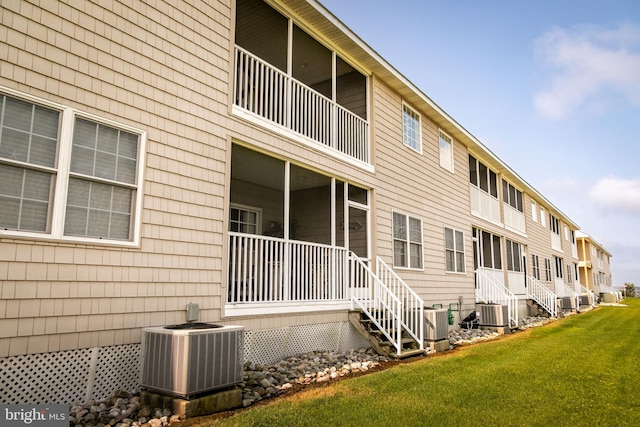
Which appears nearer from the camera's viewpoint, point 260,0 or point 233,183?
point 260,0

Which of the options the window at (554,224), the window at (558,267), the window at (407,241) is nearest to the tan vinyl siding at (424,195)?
the window at (407,241)

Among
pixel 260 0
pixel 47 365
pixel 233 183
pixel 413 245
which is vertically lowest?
pixel 47 365

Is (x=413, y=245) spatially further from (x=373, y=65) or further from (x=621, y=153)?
(x=621, y=153)

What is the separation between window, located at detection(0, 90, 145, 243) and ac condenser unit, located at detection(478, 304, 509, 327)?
1164 cm

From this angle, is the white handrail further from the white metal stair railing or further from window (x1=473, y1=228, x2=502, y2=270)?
window (x1=473, y1=228, x2=502, y2=270)

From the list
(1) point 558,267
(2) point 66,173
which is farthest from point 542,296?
(2) point 66,173

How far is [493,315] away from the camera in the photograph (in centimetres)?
1409

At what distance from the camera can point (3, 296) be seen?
4.37 m

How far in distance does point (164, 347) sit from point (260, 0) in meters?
6.23

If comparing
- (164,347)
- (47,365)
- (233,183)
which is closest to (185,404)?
(164,347)

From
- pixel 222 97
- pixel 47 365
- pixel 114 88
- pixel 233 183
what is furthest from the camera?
pixel 233 183

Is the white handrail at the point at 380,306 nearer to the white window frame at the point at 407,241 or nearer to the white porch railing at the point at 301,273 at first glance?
the white porch railing at the point at 301,273

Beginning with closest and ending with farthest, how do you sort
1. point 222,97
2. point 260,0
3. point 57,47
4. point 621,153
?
point 57,47 < point 222,97 < point 260,0 < point 621,153

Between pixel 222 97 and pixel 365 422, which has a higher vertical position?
pixel 222 97
